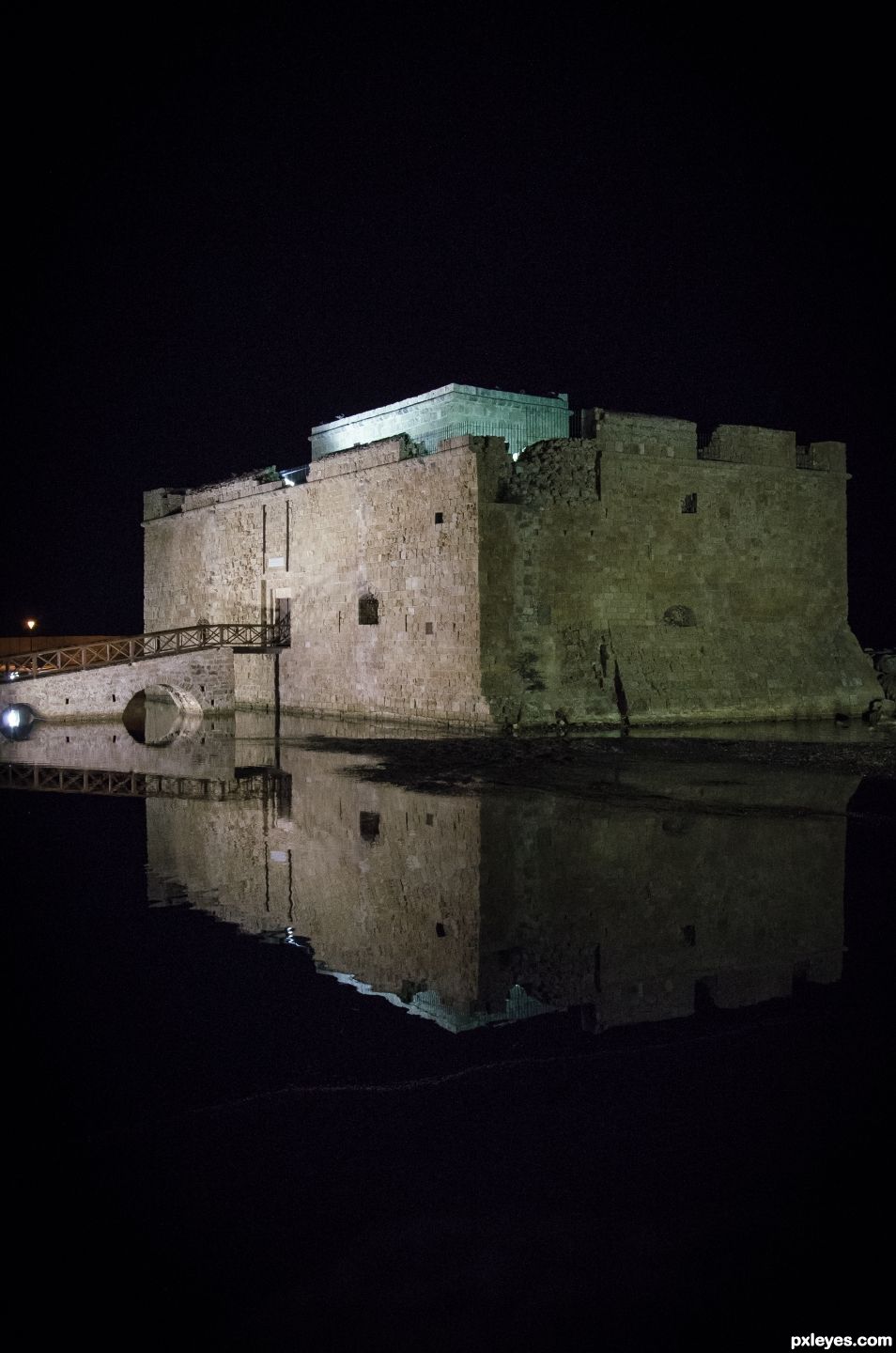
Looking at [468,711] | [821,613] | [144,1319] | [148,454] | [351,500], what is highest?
[148,454]

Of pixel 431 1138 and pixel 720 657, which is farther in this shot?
pixel 720 657

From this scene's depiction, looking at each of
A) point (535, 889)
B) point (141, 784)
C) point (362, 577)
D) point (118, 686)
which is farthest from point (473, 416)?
point (535, 889)

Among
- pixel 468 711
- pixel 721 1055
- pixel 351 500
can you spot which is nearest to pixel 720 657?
pixel 468 711

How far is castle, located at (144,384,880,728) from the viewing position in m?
17.6

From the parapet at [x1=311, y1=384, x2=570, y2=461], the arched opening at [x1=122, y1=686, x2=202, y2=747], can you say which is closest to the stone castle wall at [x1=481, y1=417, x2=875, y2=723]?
the parapet at [x1=311, y1=384, x2=570, y2=461]

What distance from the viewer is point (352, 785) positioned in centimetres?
1170

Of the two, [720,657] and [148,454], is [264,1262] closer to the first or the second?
[720,657]

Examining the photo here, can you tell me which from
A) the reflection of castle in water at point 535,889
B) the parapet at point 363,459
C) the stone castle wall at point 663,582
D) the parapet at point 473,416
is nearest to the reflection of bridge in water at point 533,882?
the reflection of castle in water at point 535,889

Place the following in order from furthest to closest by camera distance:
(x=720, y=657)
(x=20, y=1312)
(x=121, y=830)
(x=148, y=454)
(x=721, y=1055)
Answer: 1. (x=148, y=454)
2. (x=720, y=657)
3. (x=121, y=830)
4. (x=721, y=1055)
5. (x=20, y=1312)

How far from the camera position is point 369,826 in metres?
9.34

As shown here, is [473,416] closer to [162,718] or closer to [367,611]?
[367,611]

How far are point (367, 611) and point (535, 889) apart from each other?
13.9 meters

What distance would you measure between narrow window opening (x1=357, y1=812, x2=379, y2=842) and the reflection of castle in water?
0.04 m

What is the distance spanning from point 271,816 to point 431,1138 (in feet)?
21.3
